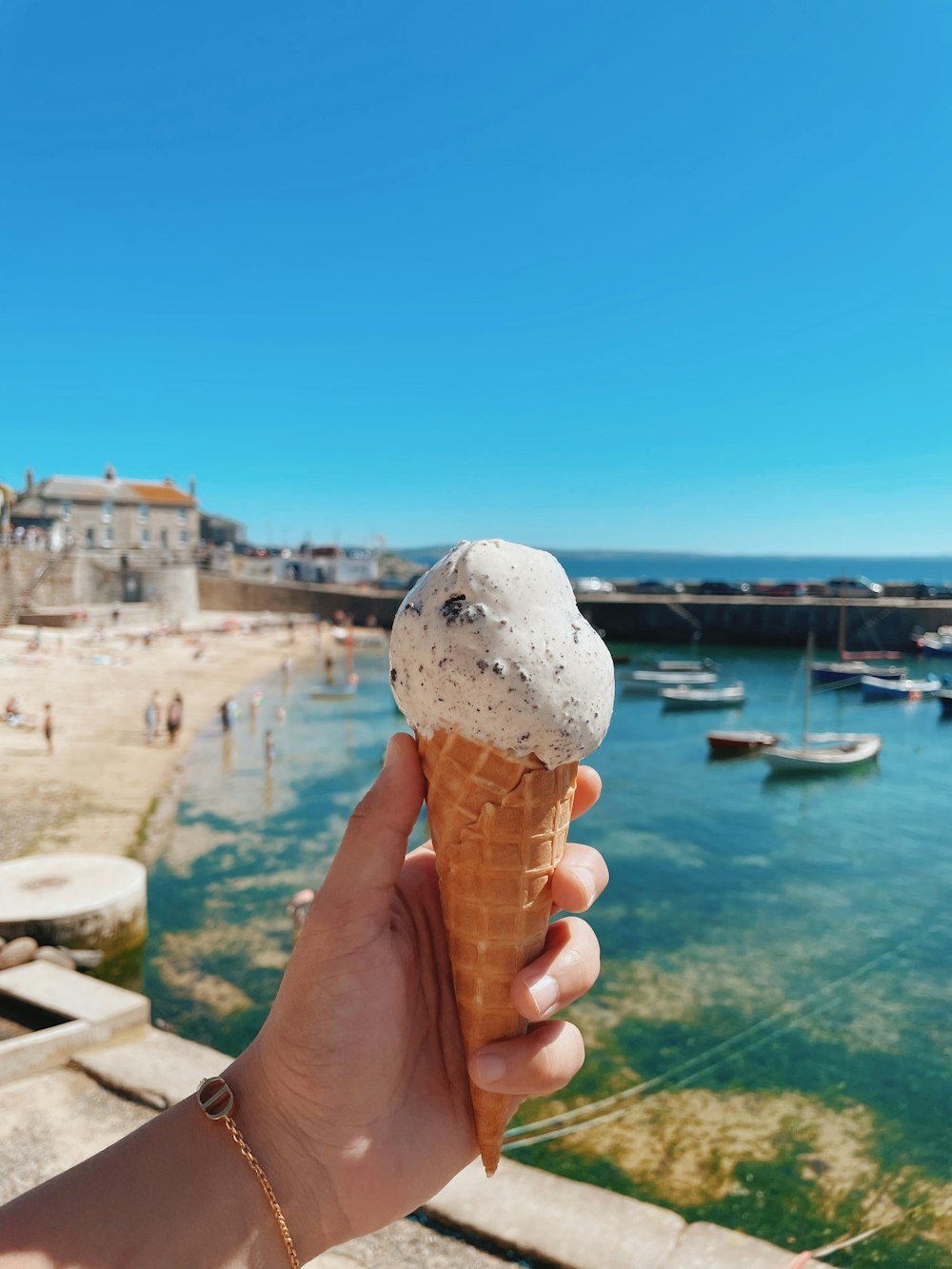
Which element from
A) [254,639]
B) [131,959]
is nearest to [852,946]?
[131,959]

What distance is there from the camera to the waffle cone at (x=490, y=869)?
2.65 meters

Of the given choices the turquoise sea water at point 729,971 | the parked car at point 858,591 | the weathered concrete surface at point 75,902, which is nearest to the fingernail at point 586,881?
the turquoise sea water at point 729,971

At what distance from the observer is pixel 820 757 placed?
89.7 feet

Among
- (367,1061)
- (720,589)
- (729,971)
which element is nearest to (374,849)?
(367,1061)

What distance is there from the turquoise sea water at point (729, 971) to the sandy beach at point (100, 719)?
159 centimetres

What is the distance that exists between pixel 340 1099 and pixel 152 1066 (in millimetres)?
4357

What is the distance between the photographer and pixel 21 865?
11.6 metres

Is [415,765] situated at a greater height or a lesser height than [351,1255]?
greater

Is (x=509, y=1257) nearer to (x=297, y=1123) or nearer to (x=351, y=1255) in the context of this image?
(x=351, y=1255)

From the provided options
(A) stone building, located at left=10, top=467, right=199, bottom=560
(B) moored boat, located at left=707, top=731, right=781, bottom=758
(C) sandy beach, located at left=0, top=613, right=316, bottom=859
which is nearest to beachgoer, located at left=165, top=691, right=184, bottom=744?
(C) sandy beach, located at left=0, top=613, right=316, bottom=859

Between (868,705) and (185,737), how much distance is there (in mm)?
32088

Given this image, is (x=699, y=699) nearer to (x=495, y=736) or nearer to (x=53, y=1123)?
(x=53, y=1123)

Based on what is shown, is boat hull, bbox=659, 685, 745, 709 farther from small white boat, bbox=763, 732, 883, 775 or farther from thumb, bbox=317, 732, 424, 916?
thumb, bbox=317, 732, 424, 916

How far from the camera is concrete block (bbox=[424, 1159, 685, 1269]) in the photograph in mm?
4496
